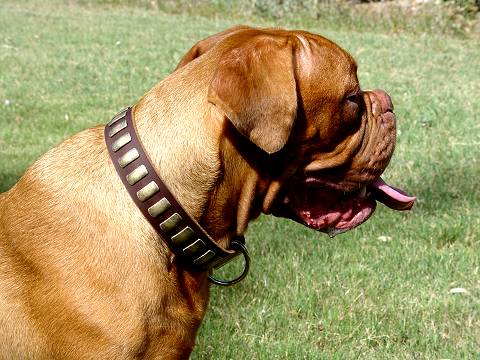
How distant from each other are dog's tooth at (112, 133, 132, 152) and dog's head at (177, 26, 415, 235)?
35cm

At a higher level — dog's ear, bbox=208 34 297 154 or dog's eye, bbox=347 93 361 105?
dog's ear, bbox=208 34 297 154

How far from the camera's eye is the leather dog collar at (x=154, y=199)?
271cm

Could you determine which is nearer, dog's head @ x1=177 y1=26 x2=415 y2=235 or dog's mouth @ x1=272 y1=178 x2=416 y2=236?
dog's head @ x1=177 y1=26 x2=415 y2=235

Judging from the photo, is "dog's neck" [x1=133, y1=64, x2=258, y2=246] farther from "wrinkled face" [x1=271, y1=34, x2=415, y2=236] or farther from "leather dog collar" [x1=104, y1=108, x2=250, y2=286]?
"wrinkled face" [x1=271, y1=34, x2=415, y2=236]

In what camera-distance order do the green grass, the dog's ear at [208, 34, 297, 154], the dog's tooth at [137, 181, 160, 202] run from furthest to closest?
the green grass, the dog's tooth at [137, 181, 160, 202], the dog's ear at [208, 34, 297, 154]

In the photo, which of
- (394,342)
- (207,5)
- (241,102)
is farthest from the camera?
(207,5)

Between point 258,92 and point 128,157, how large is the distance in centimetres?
50

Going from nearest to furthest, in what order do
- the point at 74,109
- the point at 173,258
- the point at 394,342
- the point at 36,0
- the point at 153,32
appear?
the point at 173,258 → the point at 394,342 → the point at 74,109 → the point at 153,32 → the point at 36,0

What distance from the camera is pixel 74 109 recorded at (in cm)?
884

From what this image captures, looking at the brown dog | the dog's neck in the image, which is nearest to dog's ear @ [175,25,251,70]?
the brown dog

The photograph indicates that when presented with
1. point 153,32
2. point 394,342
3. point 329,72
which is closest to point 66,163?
point 329,72

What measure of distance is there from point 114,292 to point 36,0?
1792cm

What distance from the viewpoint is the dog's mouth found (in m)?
3.23

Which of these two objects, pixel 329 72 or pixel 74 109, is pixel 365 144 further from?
pixel 74 109
